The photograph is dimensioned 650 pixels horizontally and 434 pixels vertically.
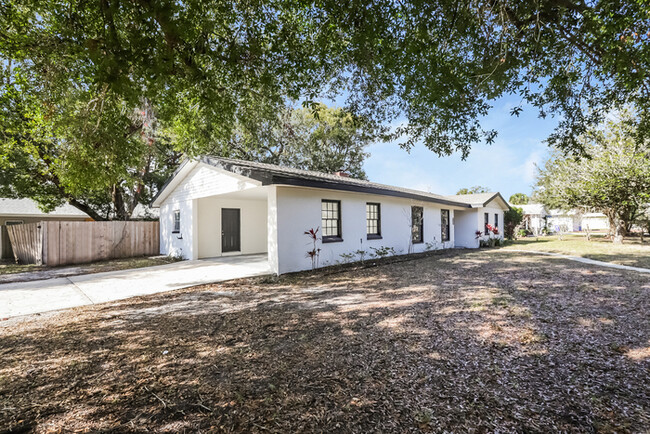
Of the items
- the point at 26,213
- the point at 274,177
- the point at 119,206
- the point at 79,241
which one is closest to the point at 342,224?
the point at 274,177

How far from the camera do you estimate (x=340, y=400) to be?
2.52 meters

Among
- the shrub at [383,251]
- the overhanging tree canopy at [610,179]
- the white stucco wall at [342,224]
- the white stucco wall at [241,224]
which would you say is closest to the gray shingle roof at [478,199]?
the overhanging tree canopy at [610,179]

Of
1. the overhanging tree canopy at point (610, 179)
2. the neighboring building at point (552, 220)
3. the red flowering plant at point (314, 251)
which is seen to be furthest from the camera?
the neighboring building at point (552, 220)

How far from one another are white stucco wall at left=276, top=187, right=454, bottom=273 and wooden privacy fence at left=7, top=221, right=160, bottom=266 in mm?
9283

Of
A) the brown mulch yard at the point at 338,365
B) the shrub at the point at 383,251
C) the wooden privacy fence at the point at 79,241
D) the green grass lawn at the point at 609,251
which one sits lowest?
the brown mulch yard at the point at 338,365

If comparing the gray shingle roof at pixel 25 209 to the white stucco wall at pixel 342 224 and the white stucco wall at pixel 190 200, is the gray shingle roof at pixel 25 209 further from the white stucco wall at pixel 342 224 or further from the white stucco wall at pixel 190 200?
the white stucco wall at pixel 342 224

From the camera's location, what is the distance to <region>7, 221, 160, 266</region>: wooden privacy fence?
37.7 feet

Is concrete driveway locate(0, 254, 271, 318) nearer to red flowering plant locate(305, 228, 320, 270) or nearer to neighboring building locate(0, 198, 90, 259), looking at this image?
red flowering plant locate(305, 228, 320, 270)

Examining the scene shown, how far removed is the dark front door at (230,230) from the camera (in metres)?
13.5

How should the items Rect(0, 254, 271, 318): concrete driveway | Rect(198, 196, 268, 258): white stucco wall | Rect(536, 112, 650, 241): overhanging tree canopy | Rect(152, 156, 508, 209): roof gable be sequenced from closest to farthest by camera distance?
Rect(0, 254, 271, 318): concrete driveway → Rect(152, 156, 508, 209): roof gable → Rect(198, 196, 268, 258): white stucco wall → Rect(536, 112, 650, 241): overhanging tree canopy

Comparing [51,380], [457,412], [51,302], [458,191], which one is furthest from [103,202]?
[458,191]

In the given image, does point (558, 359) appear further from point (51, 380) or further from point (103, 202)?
point (103, 202)

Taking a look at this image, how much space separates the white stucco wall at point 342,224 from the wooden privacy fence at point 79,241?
9283mm

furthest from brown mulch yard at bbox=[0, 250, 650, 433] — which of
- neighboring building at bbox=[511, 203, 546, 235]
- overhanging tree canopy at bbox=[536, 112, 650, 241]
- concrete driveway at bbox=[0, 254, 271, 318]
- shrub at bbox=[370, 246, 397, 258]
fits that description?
neighboring building at bbox=[511, 203, 546, 235]
